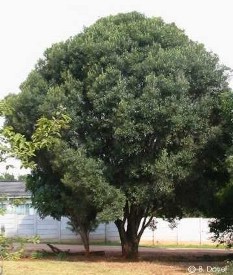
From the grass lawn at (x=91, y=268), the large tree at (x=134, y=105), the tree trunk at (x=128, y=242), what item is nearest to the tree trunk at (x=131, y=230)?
the tree trunk at (x=128, y=242)

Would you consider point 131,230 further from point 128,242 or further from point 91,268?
point 91,268

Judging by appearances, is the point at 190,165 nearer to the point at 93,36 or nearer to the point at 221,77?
the point at 221,77

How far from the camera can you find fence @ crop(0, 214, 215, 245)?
3547 cm

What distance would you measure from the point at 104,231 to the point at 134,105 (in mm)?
19220

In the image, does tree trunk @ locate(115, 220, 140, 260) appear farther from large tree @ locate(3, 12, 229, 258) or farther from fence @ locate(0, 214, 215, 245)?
fence @ locate(0, 214, 215, 245)

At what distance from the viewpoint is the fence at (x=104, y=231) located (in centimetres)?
3547

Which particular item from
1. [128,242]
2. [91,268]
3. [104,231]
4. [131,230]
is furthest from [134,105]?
[104,231]

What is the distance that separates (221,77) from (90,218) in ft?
25.9

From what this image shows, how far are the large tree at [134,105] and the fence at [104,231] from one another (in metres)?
14.3

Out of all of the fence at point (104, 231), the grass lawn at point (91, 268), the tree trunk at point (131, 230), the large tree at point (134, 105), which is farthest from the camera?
the fence at point (104, 231)

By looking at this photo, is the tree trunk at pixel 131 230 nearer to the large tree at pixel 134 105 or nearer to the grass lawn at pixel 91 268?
the large tree at pixel 134 105

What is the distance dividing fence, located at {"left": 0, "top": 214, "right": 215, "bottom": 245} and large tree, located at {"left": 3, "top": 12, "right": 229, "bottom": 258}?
1430cm

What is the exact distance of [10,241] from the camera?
19.7 feet

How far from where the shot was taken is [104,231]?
118 feet
